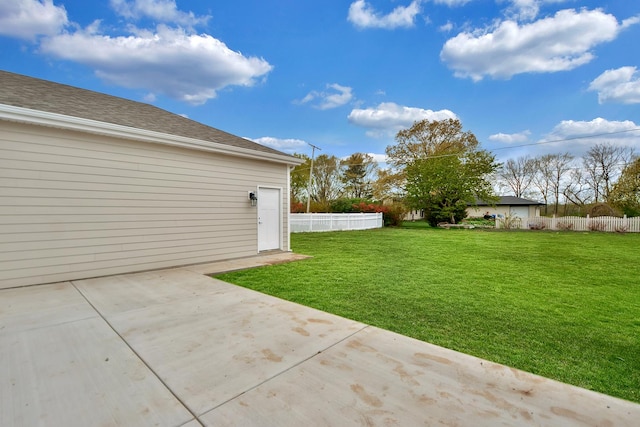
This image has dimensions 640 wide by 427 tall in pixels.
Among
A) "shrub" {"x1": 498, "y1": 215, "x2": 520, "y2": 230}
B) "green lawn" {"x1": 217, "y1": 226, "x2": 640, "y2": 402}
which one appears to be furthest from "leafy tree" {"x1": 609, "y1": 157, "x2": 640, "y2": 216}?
"green lawn" {"x1": 217, "y1": 226, "x2": 640, "y2": 402}

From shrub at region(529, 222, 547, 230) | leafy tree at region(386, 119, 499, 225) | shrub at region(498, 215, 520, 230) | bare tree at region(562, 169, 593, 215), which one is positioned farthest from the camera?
bare tree at region(562, 169, 593, 215)

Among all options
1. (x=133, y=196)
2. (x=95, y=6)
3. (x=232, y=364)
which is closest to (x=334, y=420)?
(x=232, y=364)

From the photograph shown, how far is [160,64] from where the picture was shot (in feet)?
27.2

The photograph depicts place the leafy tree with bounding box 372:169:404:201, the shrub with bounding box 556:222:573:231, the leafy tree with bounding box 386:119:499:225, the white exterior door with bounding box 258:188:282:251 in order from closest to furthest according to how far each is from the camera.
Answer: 1. the white exterior door with bounding box 258:188:282:251
2. the shrub with bounding box 556:222:573:231
3. the leafy tree with bounding box 386:119:499:225
4. the leafy tree with bounding box 372:169:404:201

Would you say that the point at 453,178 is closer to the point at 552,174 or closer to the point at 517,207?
the point at 517,207

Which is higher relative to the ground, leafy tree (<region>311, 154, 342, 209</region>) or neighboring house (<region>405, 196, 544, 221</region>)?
leafy tree (<region>311, 154, 342, 209</region>)

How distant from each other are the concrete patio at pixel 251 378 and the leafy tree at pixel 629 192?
2069 centimetres

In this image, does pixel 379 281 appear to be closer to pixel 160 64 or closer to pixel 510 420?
pixel 510 420

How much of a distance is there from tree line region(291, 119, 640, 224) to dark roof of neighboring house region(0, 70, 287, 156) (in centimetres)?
1044

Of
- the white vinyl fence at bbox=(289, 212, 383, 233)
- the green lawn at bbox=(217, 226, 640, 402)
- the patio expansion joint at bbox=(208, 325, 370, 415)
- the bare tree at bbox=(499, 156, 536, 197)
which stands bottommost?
the green lawn at bbox=(217, 226, 640, 402)

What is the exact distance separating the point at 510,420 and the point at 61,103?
7.09 meters

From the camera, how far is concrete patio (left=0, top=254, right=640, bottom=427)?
154 cm

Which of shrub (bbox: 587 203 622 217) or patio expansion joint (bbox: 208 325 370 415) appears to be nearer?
patio expansion joint (bbox: 208 325 370 415)

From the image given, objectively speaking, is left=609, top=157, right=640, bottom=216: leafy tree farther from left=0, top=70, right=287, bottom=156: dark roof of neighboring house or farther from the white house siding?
the white house siding
